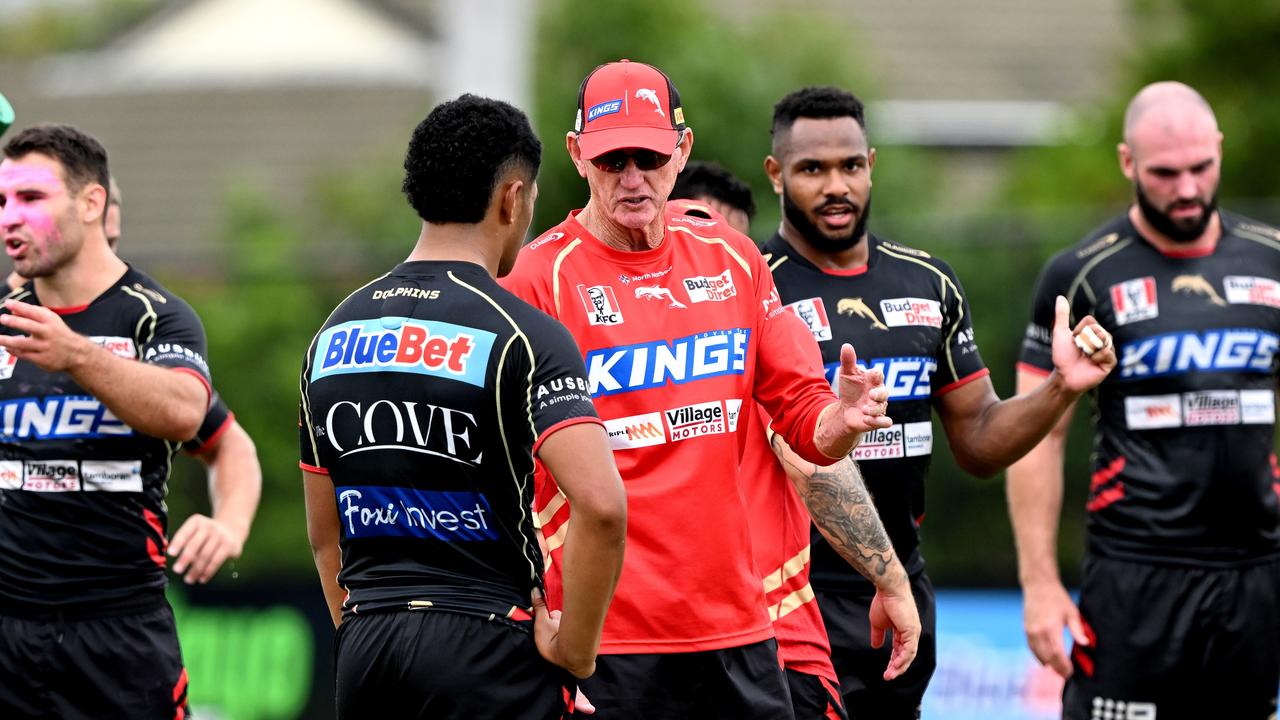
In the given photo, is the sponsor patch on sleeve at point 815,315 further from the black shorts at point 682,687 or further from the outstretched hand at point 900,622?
the black shorts at point 682,687

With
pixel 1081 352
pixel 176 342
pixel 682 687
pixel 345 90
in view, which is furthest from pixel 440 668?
pixel 345 90

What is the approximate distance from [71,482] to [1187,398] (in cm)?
390

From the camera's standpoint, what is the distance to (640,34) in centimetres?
1559

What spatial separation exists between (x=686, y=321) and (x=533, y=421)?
2.61 feet

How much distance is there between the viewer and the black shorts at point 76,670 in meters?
5.48

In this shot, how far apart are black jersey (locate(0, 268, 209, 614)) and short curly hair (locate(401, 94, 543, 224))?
68.9 inches

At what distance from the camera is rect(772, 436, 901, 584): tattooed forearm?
16.4 feet

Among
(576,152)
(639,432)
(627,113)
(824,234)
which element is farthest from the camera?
(824,234)

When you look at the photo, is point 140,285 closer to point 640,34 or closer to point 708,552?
point 708,552

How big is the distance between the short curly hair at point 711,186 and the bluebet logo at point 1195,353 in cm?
152

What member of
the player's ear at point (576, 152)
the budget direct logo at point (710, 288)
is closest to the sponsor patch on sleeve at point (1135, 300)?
the budget direct logo at point (710, 288)

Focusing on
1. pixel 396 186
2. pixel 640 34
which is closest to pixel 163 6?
pixel 396 186

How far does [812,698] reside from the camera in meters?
5.09

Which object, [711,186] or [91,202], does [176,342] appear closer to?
[91,202]
